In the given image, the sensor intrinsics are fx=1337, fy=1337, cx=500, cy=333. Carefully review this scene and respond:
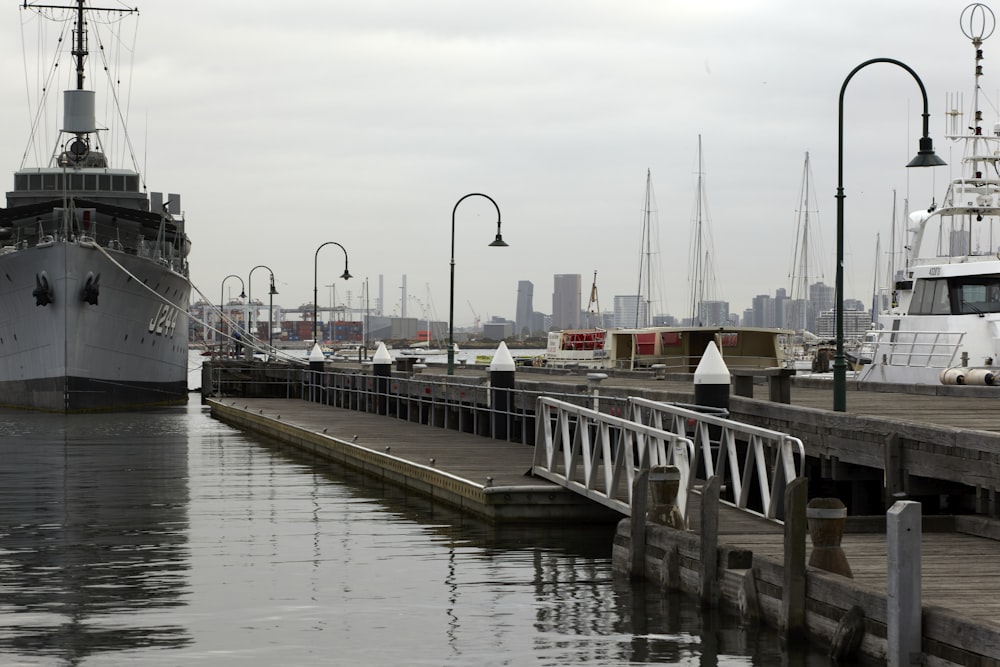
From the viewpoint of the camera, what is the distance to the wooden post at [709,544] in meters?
11.5

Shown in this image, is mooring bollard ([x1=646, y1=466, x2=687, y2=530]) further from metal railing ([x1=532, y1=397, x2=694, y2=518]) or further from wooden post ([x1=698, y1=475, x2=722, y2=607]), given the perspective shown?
wooden post ([x1=698, y1=475, x2=722, y2=607])

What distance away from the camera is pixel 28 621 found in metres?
11.8

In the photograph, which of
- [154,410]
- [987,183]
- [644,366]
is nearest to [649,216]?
[644,366]

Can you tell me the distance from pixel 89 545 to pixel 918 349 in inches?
718

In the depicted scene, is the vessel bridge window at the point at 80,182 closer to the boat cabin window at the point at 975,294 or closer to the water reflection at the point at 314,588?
the water reflection at the point at 314,588

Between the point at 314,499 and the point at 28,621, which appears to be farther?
the point at 314,499

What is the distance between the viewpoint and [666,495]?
13.2 meters

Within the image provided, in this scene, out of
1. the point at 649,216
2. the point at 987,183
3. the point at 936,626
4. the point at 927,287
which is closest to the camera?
the point at 936,626

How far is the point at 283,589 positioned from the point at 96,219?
39.5 metres

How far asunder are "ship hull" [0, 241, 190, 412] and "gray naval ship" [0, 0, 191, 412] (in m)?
0.04

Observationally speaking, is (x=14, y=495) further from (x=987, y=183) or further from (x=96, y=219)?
(x=96, y=219)

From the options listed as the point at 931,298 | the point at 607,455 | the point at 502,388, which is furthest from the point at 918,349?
the point at 607,455

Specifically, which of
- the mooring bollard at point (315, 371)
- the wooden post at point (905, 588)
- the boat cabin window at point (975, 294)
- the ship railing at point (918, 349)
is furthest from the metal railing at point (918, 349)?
the mooring bollard at point (315, 371)

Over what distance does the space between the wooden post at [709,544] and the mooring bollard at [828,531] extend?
1.32 m
